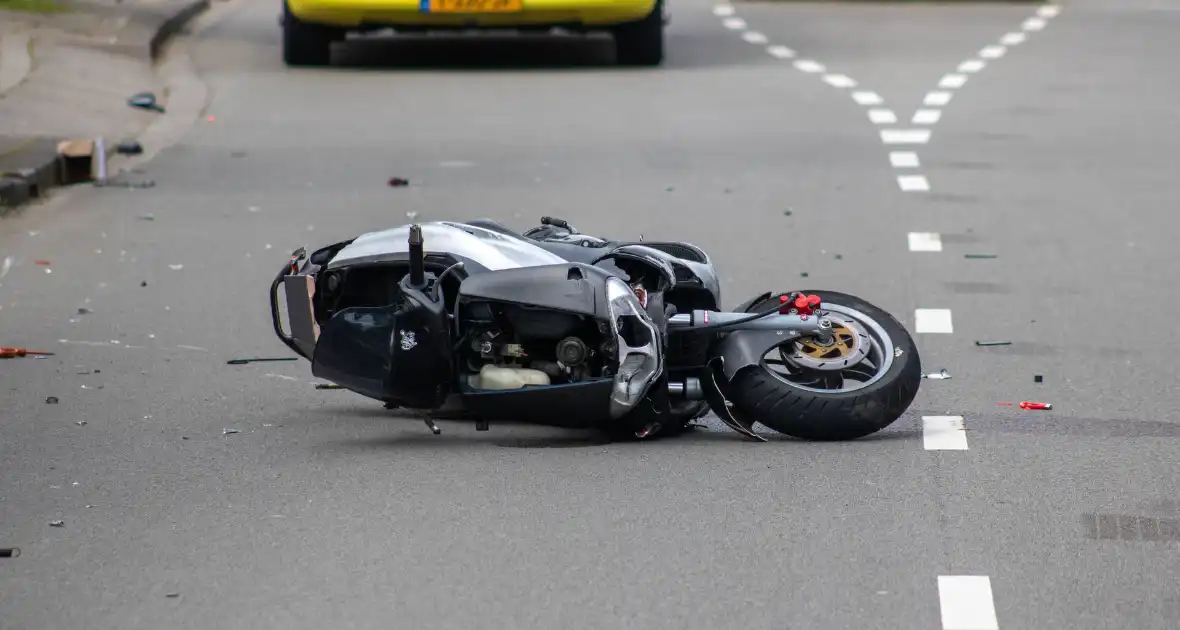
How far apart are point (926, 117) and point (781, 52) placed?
4.39 m

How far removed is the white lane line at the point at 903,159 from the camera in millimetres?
14992

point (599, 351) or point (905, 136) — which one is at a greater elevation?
point (599, 351)

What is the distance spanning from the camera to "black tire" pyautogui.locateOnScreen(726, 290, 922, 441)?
779 cm

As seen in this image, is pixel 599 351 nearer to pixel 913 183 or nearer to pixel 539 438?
pixel 539 438

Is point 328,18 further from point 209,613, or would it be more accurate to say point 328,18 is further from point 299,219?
point 209,613

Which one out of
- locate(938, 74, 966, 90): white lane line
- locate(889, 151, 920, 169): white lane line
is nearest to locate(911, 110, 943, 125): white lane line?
locate(889, 151, 920, 169): white lane line

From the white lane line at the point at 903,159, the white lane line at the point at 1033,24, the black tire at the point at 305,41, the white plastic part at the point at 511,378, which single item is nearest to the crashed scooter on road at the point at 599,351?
the white plastic part at the point at 511,378

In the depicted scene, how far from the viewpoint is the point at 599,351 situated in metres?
7.78

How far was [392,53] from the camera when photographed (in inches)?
822

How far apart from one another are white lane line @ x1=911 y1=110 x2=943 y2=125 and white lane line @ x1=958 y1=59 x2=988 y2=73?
272 cm

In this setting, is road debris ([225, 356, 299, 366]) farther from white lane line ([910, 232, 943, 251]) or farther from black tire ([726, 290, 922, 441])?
white lane line ([910, 232, 943, 251])

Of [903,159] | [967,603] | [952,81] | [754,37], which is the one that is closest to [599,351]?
[967,603]

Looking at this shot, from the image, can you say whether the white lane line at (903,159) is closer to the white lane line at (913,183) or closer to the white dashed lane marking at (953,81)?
the white lane line at (913,183)

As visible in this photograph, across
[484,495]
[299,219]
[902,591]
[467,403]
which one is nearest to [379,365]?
[467,403]
